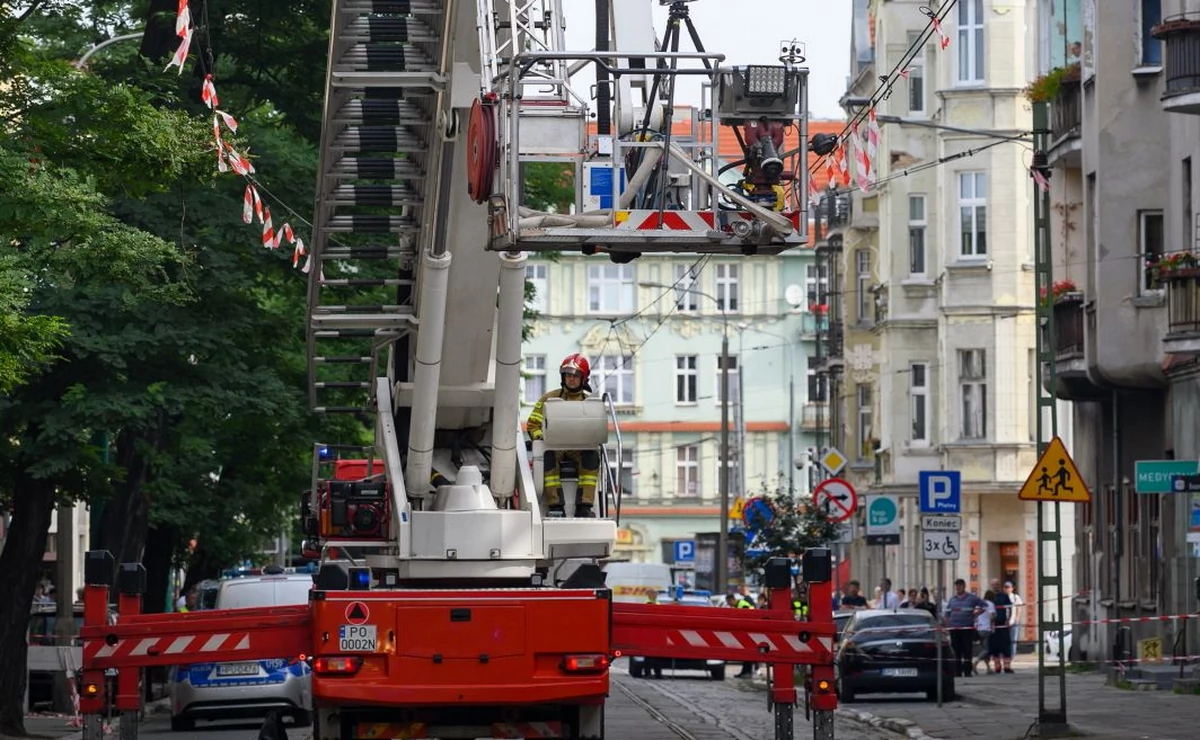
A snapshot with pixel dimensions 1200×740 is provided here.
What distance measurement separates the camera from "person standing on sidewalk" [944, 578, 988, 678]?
43.9 metres

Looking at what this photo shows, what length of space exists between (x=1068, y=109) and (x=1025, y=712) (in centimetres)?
1286

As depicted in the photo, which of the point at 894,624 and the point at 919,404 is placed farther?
the point at 919,404

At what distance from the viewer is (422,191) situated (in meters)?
16.9

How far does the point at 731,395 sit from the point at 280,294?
2906 inches

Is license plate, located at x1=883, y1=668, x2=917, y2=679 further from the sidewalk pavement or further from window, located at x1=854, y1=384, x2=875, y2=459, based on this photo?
window, located at x1=854, y1=384, x2=875, y2=459

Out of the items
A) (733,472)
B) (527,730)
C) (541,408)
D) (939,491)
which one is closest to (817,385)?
(733,472)

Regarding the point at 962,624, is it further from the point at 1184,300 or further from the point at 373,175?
the point at 373,175

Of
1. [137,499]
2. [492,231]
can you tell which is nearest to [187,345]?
[137,499]

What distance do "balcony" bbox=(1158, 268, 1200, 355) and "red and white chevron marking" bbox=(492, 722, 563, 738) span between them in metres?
17.1

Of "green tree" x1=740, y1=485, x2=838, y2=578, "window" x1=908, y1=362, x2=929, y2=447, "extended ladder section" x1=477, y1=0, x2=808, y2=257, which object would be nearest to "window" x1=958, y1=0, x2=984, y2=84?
"window" x1=908, y1=362, x2=929, y2=447

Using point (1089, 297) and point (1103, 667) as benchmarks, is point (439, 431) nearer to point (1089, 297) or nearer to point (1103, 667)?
point (1089, 297)

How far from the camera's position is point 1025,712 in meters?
29.6

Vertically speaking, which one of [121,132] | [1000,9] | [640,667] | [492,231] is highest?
[1000,9]

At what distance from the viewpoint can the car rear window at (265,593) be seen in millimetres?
27625
